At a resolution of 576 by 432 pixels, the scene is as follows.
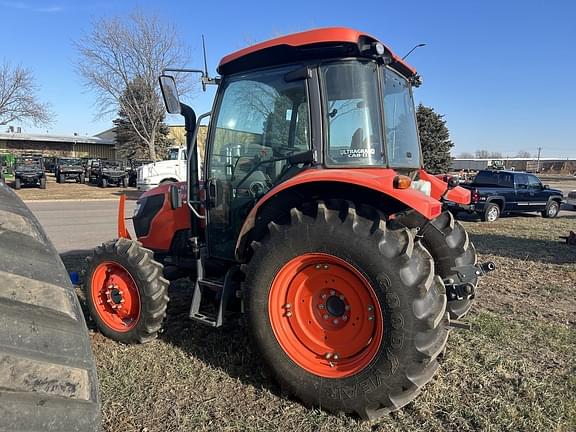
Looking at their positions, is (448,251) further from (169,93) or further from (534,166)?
(534,166)

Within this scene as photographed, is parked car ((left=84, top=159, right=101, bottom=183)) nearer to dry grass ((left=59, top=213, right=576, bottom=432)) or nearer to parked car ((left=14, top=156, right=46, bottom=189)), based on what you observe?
parked car ((left=14, top=156, right=46, bottom=189))

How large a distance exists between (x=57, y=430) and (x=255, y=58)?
2930mm

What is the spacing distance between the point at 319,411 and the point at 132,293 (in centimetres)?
202

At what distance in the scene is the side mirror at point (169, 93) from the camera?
3.58 metres

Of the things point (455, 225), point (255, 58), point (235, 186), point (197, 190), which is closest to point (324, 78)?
point (255, 58)

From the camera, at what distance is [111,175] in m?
27.2

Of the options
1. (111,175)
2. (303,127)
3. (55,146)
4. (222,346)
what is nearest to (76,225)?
(222,346)

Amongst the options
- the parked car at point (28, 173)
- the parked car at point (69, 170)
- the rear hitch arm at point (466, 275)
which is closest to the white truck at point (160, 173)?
the parked car at point (28, 173)

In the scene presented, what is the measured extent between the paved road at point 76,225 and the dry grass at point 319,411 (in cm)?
479

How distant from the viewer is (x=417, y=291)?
2.66m

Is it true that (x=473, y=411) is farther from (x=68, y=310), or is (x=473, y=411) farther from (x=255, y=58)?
(x=255, y=58)

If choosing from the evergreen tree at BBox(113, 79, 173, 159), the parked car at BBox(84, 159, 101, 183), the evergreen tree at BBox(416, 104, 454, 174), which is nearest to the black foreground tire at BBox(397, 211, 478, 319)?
the evergreen tree at BBox(416, 104, 454, 174)

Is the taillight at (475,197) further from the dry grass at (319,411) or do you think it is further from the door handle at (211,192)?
the door handle at (211,192)

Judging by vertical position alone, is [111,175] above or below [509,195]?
above
